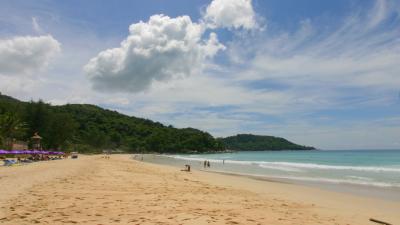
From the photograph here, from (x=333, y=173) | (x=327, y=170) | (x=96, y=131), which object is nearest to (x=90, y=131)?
(x=96, y=131)

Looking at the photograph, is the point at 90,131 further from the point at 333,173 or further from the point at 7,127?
the point at 333,173

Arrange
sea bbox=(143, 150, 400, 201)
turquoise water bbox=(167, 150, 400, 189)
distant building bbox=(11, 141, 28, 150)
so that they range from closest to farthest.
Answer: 1. sea bbox=(143, 150, 400, 201)
2. turquoise water bbox=(167, 150, 400, 189)
3. distant building bbox=(11, 141, 28, 150)

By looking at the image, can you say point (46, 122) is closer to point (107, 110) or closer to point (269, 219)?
point (269, 219)

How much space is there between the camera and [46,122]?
74.5 m

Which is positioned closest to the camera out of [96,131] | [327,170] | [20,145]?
[327,170]

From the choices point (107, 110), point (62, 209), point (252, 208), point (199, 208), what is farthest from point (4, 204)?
point (107, 110)

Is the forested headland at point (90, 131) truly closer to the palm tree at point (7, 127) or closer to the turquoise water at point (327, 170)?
the palm tree at point (7, 127)

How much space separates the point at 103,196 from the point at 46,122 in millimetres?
69156

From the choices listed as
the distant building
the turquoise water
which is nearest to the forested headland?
the distant building

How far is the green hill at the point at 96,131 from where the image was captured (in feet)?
244

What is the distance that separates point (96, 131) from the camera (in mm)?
134000

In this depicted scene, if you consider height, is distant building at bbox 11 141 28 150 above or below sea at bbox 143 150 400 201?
above

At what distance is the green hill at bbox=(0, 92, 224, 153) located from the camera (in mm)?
74438

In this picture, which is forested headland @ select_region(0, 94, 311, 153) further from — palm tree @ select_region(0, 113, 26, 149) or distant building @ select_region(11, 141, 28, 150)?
distant building @ select_region(11, 141, 28, 150)
